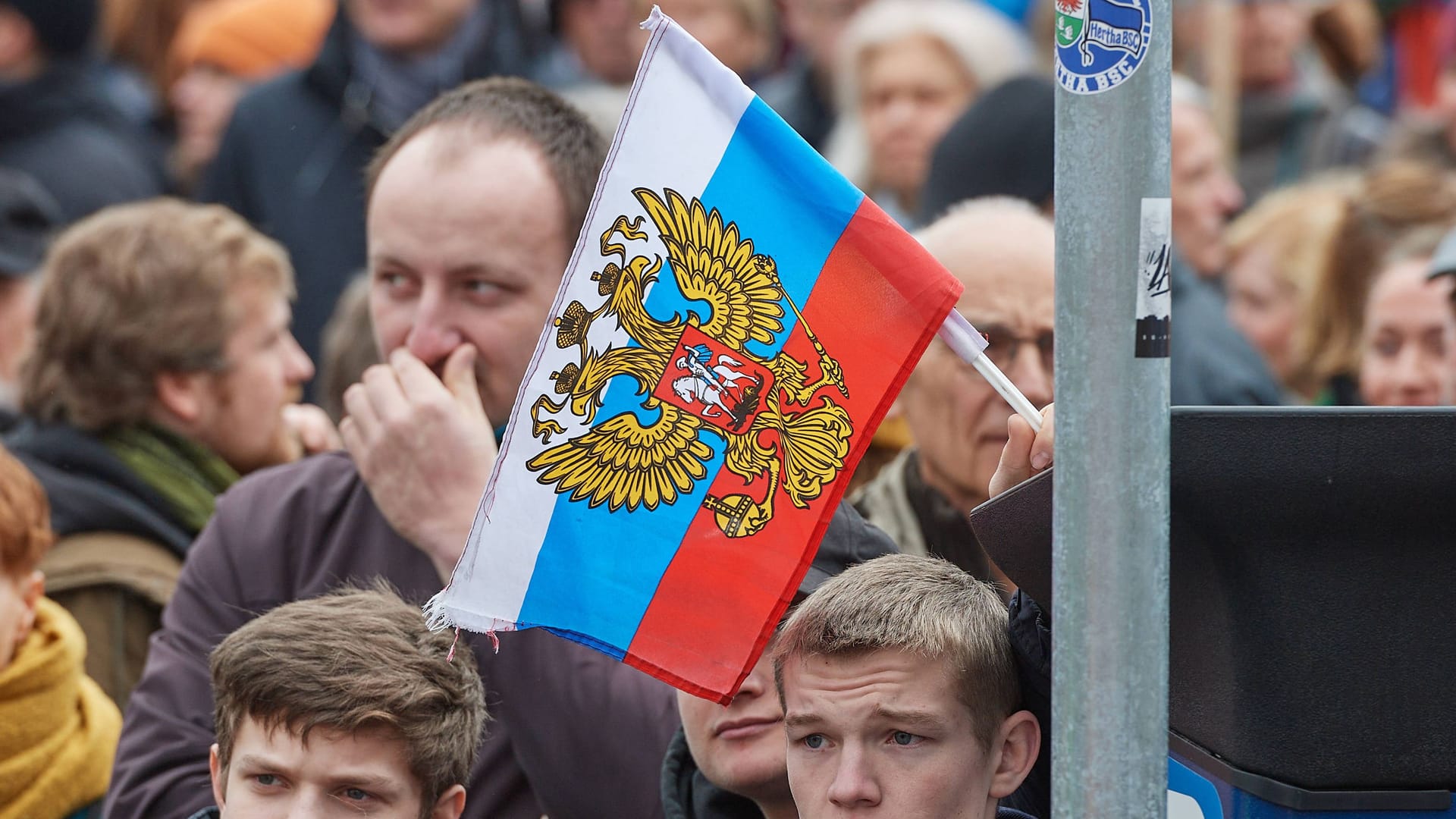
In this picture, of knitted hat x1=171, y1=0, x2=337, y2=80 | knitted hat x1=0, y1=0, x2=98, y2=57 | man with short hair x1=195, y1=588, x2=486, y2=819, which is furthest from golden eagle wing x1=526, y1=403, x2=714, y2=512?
knitted hat x1=171, y1=0, x2=337, y2=80

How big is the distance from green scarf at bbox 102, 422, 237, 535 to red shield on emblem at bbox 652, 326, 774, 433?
1954 millimetres

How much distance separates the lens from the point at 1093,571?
5.70 ft

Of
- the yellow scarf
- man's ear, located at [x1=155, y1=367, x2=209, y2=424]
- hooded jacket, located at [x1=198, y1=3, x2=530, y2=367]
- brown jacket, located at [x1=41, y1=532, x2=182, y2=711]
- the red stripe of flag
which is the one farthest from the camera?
hooded jacket, located at [x1=198, y1=3, x2=530, y2=367]

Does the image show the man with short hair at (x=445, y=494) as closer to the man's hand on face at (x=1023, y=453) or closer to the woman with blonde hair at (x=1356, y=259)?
the man's hand on face at (x=1023, y=453)

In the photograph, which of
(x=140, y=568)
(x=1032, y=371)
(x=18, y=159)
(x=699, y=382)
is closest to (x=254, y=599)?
(x=140, y=568)

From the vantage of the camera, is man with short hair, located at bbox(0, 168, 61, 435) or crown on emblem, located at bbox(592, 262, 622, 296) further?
man with short hair, located at bbox(0, 168, 61, 435)

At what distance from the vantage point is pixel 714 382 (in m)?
2.44

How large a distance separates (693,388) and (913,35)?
418 cm

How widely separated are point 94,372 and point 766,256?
227 centimetres

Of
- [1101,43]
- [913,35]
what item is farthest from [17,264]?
[1101,43]

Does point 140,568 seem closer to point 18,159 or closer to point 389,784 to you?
point 389,784

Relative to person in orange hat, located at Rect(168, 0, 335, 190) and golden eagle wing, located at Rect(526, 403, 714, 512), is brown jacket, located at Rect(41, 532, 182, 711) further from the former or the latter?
person in orange hat, located at Rect(168, 0, 335, 190)

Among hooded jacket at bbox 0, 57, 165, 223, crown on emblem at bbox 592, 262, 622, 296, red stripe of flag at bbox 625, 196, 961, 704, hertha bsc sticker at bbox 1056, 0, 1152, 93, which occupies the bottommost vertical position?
red stripe of flag at bbox 625, 196, 961, 704

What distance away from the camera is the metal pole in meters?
1.71
